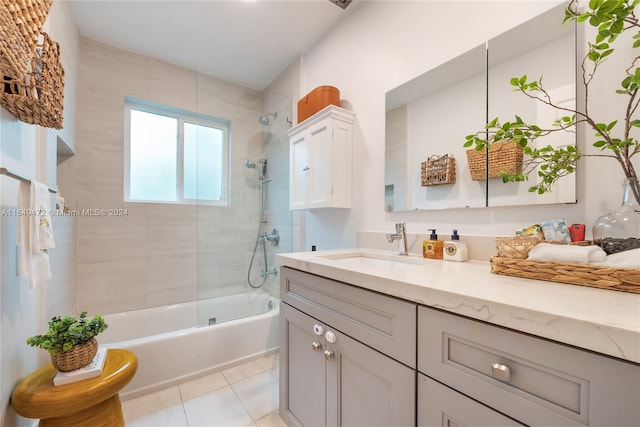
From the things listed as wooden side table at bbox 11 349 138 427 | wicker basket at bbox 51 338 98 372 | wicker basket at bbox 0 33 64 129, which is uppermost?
wicker basket at bbox 0 33 64 129

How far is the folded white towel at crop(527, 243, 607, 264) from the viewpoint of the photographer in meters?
0.71

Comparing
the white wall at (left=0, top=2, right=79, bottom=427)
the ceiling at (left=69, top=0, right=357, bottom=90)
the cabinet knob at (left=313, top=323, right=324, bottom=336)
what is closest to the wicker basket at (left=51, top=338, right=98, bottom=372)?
the white wall at (left=0, top=2, right=79, bottom=427)

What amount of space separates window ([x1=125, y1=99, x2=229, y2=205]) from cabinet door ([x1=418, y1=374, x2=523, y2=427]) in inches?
82.2

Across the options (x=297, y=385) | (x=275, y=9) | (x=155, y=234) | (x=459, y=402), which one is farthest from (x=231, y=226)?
(x=459, y=402)

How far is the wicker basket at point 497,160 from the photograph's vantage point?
1.06 m

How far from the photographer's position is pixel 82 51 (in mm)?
2186

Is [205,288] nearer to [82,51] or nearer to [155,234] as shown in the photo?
[155,234]

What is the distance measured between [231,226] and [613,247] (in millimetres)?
2280

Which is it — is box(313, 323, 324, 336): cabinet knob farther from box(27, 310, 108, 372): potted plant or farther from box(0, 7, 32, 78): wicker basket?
box(0, 7, 32, 78): wicker basket

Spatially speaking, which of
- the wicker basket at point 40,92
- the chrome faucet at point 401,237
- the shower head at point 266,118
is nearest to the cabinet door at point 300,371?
the chrome faucet at point 401,237

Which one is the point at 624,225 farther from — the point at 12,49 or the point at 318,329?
the point at 12,49

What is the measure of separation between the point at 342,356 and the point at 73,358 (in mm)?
1121

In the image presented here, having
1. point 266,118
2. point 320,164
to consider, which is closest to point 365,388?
point 320,164

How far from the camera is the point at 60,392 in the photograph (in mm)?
998
